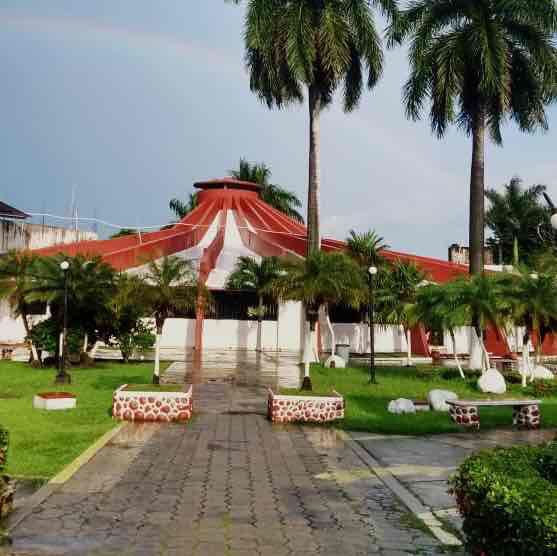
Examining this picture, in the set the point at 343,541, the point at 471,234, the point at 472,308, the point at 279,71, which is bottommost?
the point at 343,541

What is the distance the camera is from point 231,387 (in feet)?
69.8

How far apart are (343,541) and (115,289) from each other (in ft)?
67.2

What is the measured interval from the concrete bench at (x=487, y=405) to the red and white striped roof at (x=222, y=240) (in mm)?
21567

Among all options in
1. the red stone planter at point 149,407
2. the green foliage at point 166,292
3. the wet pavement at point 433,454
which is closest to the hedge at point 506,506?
the wet pavement at point 433,454

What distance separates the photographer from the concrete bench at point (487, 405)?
14430 mm

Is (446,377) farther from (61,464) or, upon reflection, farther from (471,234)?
(61,464)

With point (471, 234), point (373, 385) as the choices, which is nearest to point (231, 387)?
point (373, 385)

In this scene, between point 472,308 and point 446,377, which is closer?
point 472,308

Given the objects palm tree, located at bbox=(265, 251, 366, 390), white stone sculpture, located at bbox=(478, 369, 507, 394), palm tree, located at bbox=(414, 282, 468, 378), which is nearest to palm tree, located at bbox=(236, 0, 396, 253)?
palm tree, located at bbox=(414, 282, 468, 378)

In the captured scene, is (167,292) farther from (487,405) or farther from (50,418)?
(487,405)

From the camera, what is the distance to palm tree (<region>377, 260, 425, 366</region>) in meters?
31.3

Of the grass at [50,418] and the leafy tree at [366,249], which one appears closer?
the grass at [50,418]

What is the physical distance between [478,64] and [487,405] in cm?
1510

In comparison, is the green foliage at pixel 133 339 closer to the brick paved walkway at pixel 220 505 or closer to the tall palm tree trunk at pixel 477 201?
the tall palm tree trunk at pixel 477 201
